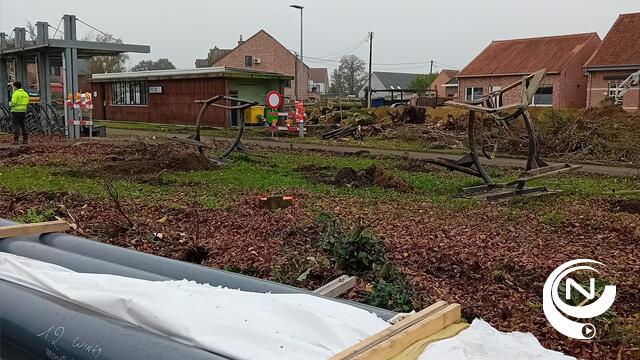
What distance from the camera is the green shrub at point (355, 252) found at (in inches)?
217

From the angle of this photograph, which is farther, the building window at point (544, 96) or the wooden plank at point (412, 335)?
the building window at point (544, 96)

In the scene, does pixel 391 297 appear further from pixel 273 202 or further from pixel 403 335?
pixel 273 202

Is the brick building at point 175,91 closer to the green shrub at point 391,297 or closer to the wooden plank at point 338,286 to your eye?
the wooden plank at point 338,286

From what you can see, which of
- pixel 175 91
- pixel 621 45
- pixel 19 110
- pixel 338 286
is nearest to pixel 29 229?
pixel 338 286

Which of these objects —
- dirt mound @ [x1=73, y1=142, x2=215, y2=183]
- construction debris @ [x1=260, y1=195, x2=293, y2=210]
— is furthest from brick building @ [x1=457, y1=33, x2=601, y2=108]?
construction debris @ [x1=260, y1=195, x2=293, y2=210]

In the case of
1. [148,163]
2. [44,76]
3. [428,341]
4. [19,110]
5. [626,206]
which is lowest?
[626,206]

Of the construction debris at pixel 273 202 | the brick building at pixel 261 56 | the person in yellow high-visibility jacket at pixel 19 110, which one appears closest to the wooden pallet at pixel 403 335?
the construction debris at pixel 273 202

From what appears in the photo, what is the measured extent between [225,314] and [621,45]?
4241 centimetres

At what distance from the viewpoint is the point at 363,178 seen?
12.1 m

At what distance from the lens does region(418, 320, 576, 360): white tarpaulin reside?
2.40 meters

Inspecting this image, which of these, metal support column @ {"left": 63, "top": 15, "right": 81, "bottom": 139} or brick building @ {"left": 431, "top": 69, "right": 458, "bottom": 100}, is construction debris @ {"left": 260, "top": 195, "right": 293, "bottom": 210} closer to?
metal support column @ {"left": 63, "top": 15, "right": 81, "bottom": 139}

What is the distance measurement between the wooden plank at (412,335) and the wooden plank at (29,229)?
319cm

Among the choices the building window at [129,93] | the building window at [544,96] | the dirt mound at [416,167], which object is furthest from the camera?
the building window at [544,96]

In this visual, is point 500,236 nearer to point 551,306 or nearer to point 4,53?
point 551,306
